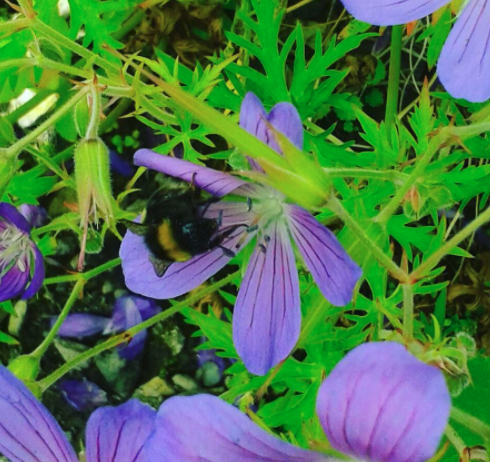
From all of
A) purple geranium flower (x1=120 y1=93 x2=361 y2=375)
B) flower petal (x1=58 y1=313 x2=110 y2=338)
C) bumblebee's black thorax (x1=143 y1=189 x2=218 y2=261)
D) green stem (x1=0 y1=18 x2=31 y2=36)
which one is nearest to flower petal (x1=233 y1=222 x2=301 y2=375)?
purple geranium flower (x1=120 y1=93 x2=361 y2=375)

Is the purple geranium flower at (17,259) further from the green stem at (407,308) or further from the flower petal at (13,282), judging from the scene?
the green stem at (407,308)

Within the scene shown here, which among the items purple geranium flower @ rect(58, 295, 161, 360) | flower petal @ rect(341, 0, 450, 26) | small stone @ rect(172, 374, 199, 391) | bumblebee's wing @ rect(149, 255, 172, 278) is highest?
flower petal @ rect(341, 0, 450, 26)

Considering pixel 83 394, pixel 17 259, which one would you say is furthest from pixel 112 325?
pixel 17 259

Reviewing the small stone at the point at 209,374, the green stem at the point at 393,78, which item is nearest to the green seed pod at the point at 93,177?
the green stem at the point at 393,78

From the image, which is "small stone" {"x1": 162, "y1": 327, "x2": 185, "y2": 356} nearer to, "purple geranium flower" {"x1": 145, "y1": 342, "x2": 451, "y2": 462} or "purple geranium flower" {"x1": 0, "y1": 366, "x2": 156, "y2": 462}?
"purple geranium flower" {"x1": 0, "y1": 366, "x2": 156, "y2": 462}

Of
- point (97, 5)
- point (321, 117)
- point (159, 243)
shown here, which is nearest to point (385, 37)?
point (321, 117)

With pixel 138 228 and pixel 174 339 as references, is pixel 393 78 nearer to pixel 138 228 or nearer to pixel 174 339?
pixel 138 228

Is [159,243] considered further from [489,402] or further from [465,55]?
[489,402]
